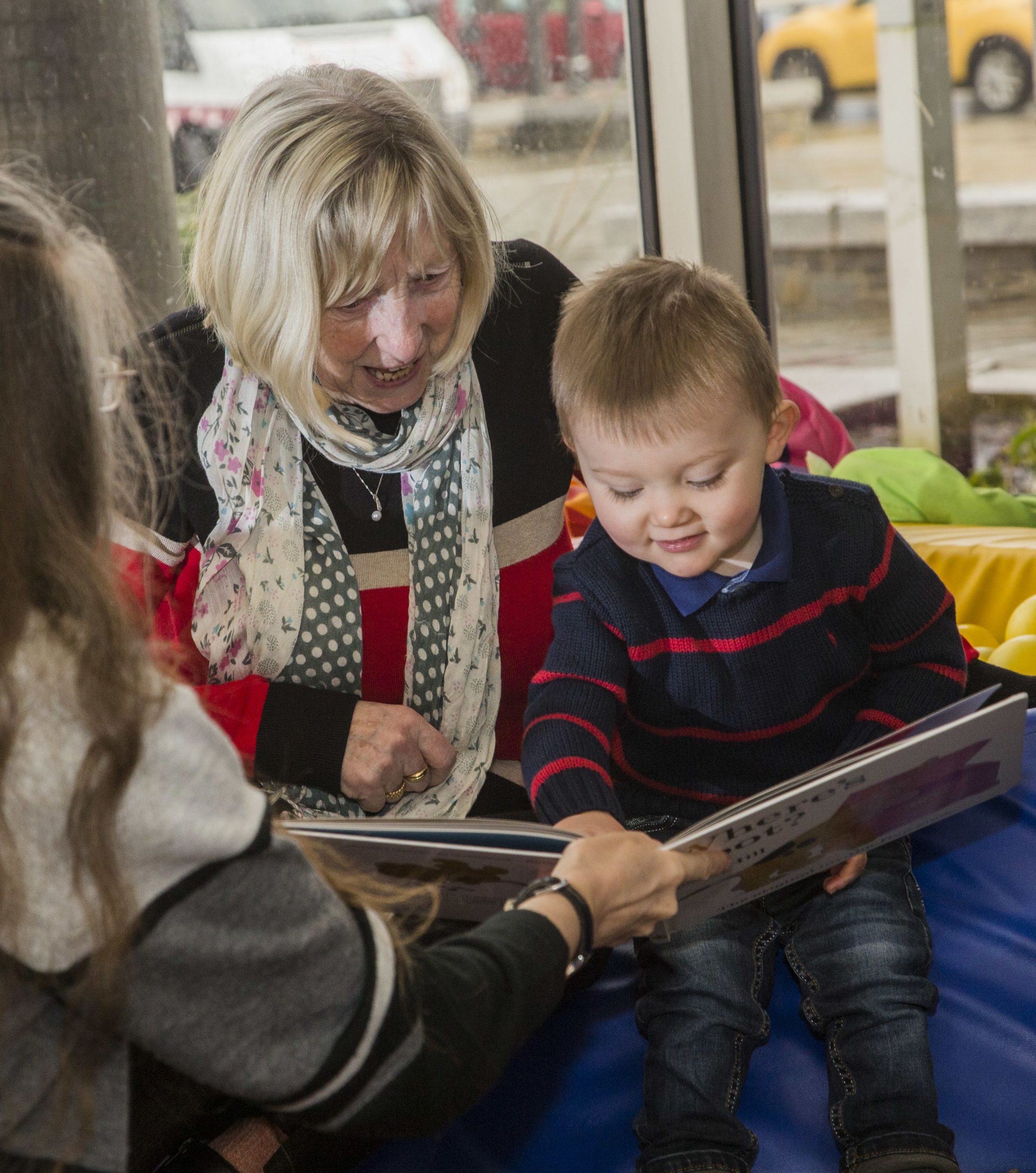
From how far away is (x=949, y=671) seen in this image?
1478 millimetres

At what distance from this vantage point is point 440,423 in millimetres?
1657

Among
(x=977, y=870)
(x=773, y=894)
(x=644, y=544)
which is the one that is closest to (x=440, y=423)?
(x=644, y=544)

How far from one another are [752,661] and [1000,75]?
2.34 m

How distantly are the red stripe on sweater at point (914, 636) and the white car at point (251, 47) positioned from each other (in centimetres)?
156

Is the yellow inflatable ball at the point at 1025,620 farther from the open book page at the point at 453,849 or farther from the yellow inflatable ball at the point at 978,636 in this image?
the open book page at the point at 453,849

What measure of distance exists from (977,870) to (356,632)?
2.63ft

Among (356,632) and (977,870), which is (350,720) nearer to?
(356,632)

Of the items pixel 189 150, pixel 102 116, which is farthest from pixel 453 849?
pixel 189 150

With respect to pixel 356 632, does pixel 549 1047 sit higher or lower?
lower

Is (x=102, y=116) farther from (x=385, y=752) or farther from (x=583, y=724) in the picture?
(x=583, y=724)

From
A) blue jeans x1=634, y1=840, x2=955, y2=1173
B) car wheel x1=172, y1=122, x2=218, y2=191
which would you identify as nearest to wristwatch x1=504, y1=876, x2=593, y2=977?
blue jeans x1=634, y1=840, x2=955, y2=1173

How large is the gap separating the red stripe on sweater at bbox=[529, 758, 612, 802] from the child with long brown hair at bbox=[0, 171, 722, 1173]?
0.49m

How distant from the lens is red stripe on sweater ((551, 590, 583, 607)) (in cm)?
149

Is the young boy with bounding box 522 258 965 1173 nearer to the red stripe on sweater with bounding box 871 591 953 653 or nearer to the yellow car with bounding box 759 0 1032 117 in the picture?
the red stripe on sweater with bounding box 871 591 953 653
